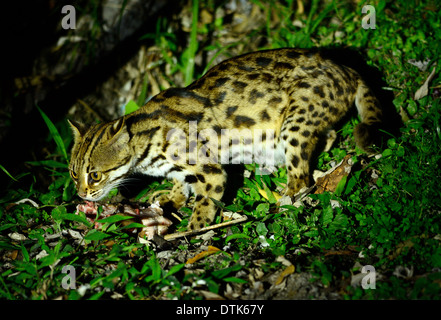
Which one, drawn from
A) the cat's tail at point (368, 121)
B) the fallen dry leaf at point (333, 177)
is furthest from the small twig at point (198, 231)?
the cat's tail at point (368, 121)

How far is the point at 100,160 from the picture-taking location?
426 cm

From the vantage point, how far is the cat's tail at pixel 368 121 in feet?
13.4

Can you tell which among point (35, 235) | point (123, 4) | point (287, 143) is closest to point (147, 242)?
point (35, 235)

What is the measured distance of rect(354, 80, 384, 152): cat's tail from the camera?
410 centimetres

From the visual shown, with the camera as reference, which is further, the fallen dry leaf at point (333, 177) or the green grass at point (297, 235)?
the fallen dry leaf at point (333, 177)

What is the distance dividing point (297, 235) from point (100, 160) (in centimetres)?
224

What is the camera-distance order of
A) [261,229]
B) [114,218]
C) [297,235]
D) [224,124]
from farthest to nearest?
1. [224,124]
2. [114,218]
3. [261,229]
4. [297,235]

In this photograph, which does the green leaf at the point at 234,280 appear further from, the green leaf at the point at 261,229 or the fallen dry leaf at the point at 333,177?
the fallen dry leaf at the point at 333,177

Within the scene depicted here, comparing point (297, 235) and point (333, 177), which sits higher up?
point (333, 177)

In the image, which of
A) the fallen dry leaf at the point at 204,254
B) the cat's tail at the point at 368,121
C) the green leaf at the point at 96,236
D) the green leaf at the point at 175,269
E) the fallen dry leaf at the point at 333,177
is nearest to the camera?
the green leaf at the point at 175,269

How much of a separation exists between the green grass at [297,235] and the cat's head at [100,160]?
346mm

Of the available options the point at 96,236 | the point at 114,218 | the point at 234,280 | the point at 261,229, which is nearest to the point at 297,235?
the point at 261,229

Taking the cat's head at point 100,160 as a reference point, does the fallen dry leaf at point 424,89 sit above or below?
above

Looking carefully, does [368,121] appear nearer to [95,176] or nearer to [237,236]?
[237,236]
